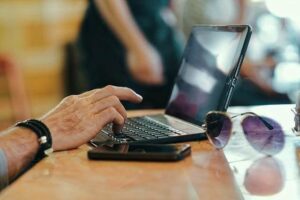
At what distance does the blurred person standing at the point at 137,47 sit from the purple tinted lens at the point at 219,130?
148 centimetres

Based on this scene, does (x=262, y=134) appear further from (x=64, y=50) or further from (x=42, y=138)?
(x=64, y=50)

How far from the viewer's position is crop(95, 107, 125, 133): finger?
1.08 m

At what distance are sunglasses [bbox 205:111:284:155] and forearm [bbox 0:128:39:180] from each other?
13.6 inches

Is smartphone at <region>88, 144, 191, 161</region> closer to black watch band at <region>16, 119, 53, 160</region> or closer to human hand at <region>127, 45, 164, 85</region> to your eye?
black watch band at <region>16, 119, 53, 160</region>

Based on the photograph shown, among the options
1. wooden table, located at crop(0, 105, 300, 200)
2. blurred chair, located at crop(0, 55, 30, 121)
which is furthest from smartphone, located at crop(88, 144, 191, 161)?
blurred chair, located at crop(0, 55, 30, 121)

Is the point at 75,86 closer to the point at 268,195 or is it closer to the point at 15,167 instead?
the point at 15,167

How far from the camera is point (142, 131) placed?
3.76 feet

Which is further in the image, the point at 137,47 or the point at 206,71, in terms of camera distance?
the point at 137,47

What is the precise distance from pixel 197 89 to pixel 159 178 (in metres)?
0.50

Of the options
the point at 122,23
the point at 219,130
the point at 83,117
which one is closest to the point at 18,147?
the point at 83,117

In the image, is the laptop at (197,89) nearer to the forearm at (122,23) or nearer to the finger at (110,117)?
the finger at (110,117)

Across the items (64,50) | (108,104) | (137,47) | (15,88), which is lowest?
(15,88)

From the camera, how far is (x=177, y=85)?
1410 mm

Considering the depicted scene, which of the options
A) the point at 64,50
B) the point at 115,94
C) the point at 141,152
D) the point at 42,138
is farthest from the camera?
the point at 64,50
